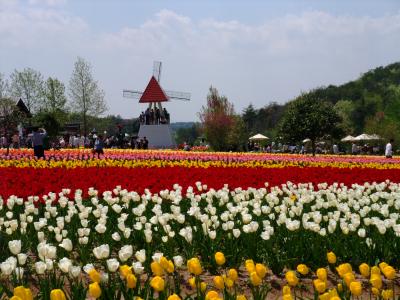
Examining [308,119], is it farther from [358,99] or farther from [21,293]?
[358,99]

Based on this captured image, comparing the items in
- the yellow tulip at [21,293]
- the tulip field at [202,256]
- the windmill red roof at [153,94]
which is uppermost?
the windmill red roof at [153,94]

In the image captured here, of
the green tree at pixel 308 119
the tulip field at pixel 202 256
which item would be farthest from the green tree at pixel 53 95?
the tulip field at pixel 202 256

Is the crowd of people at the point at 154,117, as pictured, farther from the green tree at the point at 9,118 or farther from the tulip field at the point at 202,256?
the tulip field at the point at 202,256

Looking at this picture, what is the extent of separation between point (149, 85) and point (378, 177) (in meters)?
37.1

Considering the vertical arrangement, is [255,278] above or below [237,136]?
below

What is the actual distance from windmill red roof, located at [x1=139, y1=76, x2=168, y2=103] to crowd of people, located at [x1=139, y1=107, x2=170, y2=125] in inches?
57.9

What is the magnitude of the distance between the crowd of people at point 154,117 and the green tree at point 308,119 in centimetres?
1677

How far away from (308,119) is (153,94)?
20.8m

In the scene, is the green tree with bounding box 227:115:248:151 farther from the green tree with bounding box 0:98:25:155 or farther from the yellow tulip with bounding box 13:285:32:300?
the yellow tulip with bounding box 13:285:32:300

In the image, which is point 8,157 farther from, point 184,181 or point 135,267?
point 135,267

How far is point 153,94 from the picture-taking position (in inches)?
1859

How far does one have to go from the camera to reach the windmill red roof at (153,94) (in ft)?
154

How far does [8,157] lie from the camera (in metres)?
19.0

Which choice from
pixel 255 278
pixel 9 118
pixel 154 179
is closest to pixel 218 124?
pixel 9 118
